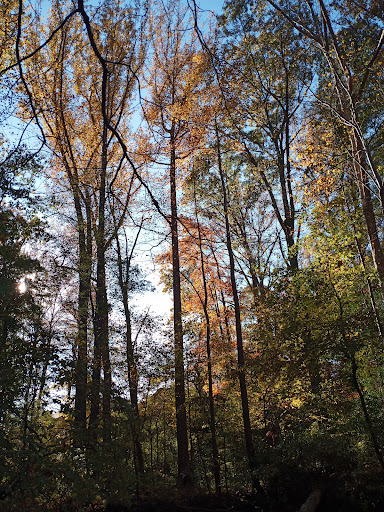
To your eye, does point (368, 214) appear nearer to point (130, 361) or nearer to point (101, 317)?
point (130, 361)

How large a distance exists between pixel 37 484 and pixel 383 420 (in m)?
5.62

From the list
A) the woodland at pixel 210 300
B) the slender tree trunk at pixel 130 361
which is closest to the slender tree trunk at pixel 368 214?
the woodland at pixel 210 300

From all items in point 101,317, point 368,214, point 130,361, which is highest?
point 368,214

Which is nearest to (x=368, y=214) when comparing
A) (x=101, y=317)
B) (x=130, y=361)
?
(x=130, y=361)

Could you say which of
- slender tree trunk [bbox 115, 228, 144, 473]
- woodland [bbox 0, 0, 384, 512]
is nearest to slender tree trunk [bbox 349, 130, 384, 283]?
woodland [bbox 0, 0, 384, 512]

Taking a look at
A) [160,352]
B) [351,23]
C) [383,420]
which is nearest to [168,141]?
[351,23]

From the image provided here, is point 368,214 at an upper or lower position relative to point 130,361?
upper

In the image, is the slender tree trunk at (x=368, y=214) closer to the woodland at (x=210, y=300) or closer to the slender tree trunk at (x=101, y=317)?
the woodland at (x=210, y=300)

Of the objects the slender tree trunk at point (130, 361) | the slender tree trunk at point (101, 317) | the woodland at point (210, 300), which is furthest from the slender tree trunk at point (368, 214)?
the slender tree trunk at point (130, 361)

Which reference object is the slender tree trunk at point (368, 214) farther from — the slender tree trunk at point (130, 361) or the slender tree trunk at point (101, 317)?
the slender tree trunk at point (130, 361)

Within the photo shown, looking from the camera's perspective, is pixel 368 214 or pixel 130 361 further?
pixel 130 361

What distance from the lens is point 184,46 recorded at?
13.6m

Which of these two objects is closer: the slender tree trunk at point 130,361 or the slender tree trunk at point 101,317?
the slender tree trunk at point 101,317

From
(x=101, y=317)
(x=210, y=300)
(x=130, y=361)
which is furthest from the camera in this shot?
(x=210, y=300)
